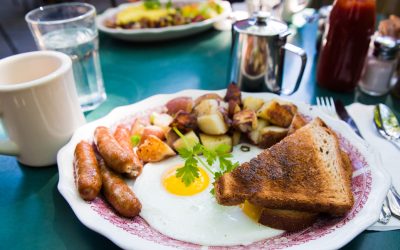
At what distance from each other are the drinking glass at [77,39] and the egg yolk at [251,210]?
1.08 meters

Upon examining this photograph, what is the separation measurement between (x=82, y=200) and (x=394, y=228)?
103 centimetres

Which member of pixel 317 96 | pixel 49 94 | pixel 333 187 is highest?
pixel 49 94

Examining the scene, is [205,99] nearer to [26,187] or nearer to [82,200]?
[82,200]

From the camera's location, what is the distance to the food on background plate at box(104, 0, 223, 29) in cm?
256

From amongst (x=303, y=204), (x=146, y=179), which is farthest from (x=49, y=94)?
(x=303, y=204)

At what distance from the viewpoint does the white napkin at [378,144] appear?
1.06 metres

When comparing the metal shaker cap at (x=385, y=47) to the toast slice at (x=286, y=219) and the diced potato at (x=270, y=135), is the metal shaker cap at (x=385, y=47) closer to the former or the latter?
the diced potato at (x=270, y=135)

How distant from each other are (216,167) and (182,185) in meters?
0.18

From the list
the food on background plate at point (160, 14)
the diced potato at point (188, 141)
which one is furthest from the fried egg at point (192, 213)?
the food on background plate at point (160, 14)

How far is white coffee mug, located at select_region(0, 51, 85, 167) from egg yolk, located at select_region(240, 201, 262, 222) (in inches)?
31.8

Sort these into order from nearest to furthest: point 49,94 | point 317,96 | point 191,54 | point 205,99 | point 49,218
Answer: point 49,218, point 49,94, point 205,99, point 317,96, point 191,54

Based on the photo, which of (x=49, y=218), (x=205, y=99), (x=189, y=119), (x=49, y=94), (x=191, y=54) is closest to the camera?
(x=49, y=218)

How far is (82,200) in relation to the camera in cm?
107

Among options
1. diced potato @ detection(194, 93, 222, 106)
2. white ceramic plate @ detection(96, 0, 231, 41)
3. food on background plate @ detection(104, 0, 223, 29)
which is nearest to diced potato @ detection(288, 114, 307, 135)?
diced potato @ detection(194, 93, 222, 106)
